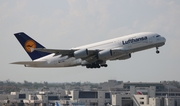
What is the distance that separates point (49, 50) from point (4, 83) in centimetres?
9347

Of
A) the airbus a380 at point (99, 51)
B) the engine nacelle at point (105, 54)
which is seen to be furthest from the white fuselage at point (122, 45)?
the engine nacelle at point (105, 54)

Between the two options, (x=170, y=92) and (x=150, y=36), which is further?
(x=170, y=92)

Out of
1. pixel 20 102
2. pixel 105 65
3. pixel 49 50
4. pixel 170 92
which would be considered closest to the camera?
pixel 49 50

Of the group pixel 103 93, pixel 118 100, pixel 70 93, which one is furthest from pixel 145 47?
pixel 70 93

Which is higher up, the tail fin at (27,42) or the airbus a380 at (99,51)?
the tail fin at (27,42)

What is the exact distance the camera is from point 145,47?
257 feet

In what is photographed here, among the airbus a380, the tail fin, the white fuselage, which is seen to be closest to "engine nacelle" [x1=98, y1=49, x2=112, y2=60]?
the airbus a380

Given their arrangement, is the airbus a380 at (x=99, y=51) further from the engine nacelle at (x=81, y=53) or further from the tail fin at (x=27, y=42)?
the tail fin at (x=27, y=42)

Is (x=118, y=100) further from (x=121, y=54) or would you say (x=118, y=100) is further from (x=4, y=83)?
(x=4, y=83)

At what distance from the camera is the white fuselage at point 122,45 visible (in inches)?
3041

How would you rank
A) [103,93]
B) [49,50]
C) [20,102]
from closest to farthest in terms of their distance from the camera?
1. [49,50]
2. [20,102]
3. [103,93]

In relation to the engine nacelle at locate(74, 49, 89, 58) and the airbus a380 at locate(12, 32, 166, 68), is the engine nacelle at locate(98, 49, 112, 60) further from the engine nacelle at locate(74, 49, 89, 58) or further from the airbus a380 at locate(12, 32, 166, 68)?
the engine nacelle at locate(74, 49, 89, 58)

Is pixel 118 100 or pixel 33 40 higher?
pixel 33 40

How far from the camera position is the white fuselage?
253 ft
